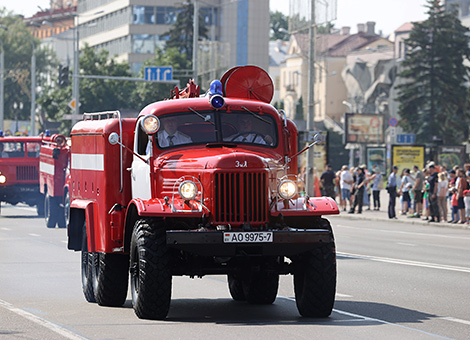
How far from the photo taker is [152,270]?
11.6m

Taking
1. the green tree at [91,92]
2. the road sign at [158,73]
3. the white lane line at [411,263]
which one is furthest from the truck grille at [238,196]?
the green tree at [91,92]

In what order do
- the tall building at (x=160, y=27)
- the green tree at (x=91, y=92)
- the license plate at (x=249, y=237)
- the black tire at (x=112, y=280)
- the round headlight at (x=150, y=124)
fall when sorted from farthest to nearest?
the tall building at (x=160, y=27)
the green tree at (x=91, y=92)
the black tire at (x=112, y=280)
the round headlight at (x=150, y=124)
the license plate at (x=249, y=237)

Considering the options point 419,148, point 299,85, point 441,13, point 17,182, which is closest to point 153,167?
point 17,182

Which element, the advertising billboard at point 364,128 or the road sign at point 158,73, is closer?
the road sign at point 158,73

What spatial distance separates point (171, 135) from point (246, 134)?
851 mm

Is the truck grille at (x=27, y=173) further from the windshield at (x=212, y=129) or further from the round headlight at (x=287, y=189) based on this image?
the round headlight at (x=287, y=189)

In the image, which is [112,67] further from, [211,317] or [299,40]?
[211,317]

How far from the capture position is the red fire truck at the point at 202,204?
11.7 meters

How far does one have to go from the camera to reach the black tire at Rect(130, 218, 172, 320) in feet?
38.1

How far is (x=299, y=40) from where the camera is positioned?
51312 millimetres

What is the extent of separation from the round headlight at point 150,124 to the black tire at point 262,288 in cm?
216

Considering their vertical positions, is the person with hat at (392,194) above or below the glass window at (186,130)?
below

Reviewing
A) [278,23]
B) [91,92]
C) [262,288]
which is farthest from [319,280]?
[278,23]

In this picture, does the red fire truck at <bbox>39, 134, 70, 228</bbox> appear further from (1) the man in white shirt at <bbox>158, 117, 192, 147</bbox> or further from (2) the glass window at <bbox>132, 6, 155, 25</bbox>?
(2) the glass window at <bbox>132, 6, 155, 25</bbox>
